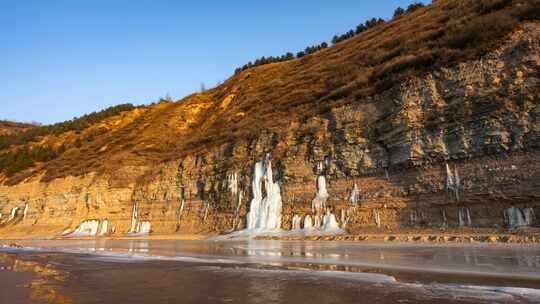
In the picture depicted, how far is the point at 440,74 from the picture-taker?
22641mm

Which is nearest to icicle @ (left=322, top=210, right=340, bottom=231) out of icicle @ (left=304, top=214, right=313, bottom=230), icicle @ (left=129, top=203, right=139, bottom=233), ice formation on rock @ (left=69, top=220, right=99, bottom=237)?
icicle @ (left=304, top=214, right=313, bottom=230)

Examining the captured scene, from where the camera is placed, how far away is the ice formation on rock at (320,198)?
24834mm

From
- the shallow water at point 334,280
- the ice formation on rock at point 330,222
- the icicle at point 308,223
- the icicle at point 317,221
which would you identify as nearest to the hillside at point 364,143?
the ice formation on rock at point 330,222

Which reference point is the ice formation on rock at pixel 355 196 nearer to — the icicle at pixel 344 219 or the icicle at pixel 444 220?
the icicle at pixel 344 219

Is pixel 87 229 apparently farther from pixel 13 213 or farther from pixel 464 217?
pixel 464 217

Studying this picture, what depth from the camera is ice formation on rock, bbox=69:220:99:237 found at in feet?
128

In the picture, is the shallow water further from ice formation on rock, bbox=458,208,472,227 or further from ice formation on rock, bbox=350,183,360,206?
ice formation on rock, bbox=350,183,360,206

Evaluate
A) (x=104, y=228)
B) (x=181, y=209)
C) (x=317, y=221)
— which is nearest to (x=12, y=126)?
(x=104, y=228)

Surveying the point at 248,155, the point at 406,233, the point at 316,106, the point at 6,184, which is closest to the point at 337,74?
the point at 316,106

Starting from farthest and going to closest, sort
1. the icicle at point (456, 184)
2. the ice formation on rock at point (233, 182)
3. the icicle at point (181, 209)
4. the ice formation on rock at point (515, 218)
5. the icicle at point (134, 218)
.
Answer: the icicle at point (134, 218) → the icicle at point (181, 209) → the ice formation on rock at point (233, 182) → the icicle at point (456, 184) → the ice formation on rock at point (515, 218)

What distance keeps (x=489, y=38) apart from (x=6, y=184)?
56290 mm

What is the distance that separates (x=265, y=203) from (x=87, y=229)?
2113cm

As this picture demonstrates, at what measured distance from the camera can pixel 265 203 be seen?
2834cm

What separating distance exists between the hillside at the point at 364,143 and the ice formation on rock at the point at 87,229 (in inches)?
32.0
